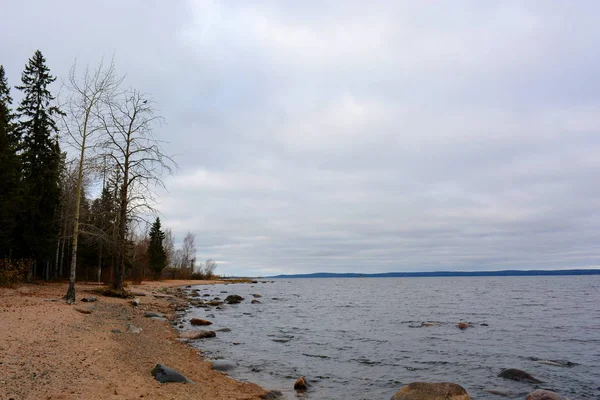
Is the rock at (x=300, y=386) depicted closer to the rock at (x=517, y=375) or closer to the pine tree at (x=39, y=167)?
the rock at (x=517, y=375)

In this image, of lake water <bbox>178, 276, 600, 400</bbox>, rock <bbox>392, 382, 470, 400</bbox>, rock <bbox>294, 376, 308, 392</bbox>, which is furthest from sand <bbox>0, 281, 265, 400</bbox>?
rock <bbox>392, 382, 470, 400</bbox>

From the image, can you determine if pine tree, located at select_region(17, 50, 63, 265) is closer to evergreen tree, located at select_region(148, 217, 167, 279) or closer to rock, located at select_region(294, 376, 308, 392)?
rock, located at select_region(294, 376, 308, 392)

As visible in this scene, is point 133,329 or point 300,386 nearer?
point 300,386

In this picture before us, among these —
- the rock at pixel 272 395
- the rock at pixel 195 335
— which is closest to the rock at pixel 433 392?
the rock at pixel 272 395

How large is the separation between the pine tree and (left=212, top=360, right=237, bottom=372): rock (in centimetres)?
2282

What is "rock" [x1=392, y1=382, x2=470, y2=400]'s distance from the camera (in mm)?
10523

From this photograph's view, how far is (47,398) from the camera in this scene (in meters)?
Answer: 7.65

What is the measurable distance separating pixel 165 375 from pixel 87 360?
2206 mm

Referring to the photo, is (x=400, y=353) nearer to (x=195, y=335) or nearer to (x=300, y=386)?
(x=300, y=386)

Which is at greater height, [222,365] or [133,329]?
[133,329]

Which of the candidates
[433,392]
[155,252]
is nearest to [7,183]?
[433,392]

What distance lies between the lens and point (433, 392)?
10.7 m

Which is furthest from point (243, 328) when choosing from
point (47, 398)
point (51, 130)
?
point (51, 130)

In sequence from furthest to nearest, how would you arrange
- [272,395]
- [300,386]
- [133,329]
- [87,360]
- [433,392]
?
[133,329] < [300,386] < [272,395] < [87,360] < [433,392]
